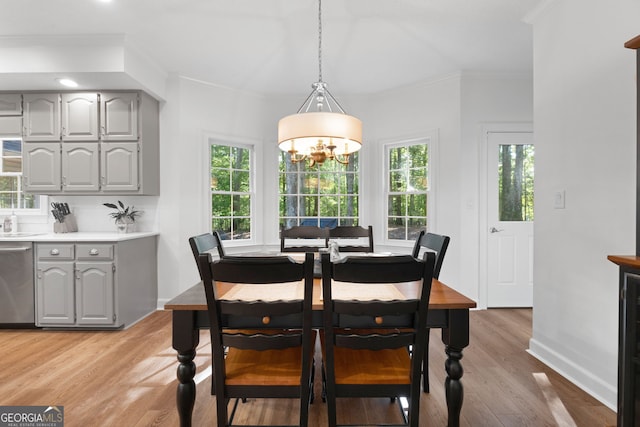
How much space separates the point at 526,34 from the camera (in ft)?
10.5

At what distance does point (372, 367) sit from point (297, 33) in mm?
2884

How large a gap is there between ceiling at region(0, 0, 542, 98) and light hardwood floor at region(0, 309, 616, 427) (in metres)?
2.58

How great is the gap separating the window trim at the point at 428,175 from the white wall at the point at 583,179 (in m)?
1.43

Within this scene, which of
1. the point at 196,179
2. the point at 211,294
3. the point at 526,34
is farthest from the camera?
the point at 196,179

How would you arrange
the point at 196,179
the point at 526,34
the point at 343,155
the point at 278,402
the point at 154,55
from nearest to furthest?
the point at 278,402, the point at 343,155, the point at 526,34, the point at 154,55, the point at 196,179

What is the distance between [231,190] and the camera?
181 inches

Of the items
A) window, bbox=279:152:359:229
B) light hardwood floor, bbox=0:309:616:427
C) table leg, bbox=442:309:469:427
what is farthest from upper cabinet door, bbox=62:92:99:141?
table leg, bbox=442:309:469:427

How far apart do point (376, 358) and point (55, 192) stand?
3889 millimetres

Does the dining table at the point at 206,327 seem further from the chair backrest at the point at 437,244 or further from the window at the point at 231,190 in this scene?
the window at the point at 231,190

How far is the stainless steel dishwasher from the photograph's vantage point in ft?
11.1

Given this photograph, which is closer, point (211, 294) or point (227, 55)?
point (211, 294)

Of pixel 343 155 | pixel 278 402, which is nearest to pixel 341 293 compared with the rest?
pixel 278 402

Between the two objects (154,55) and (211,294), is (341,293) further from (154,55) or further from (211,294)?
(154,55)

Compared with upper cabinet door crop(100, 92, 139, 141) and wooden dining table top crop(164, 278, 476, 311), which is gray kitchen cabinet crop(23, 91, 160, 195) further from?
wooden dining table top crop(164, 278, 476, 311)
